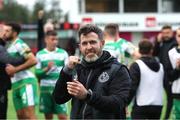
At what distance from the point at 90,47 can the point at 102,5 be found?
106 ft

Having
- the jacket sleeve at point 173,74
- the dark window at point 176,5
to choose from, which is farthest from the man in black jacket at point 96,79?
the dark window at point 176,5

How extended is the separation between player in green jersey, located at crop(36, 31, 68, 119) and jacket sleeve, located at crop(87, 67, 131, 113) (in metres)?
4.95

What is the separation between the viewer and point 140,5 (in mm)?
37375

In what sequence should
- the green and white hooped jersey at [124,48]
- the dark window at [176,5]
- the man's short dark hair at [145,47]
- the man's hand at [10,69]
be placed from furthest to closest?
the dark window at [176,5], the green and white hooped jersey at [124,48], the man's short dark hair at [145,47], the man's hand at [10,69]

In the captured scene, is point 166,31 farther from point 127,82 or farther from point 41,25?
point 127,82

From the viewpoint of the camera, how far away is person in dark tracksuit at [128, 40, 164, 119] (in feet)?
27.0

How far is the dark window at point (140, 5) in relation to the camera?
3725 cm

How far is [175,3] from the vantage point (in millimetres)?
37750

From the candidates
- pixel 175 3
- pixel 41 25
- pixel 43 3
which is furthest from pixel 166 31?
pixel 43 3

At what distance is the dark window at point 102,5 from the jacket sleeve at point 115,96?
104ft

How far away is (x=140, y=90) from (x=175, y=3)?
2996 cm

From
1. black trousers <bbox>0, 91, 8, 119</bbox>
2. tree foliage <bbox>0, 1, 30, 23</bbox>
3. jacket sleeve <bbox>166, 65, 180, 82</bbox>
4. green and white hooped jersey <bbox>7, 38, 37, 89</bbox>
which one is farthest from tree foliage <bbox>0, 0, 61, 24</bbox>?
black trousers <bbox>0, 91, 8, 119</bbox>

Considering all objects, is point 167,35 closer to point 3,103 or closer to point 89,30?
point 3,103

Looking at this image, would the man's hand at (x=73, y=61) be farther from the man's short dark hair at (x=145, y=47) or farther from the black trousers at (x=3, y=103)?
the man's short dark hair at (x=145, y=47)
